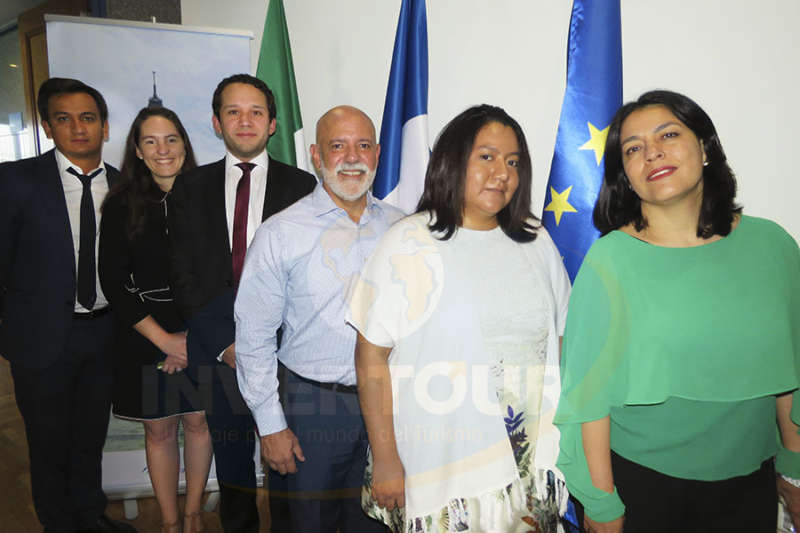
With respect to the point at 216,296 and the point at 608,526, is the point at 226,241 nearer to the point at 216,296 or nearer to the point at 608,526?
the point at 216,296

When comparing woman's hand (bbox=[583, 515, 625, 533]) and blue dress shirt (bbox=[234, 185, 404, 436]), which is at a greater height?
blue dress shirt (bbox=[234, 185, 404, 436])

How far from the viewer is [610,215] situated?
1251mm

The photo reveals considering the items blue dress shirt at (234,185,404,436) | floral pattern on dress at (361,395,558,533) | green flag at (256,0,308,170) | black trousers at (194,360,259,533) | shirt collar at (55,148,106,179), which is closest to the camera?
floral pattern on dress at (361,395,558,533)

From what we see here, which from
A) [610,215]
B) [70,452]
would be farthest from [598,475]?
[70,452]

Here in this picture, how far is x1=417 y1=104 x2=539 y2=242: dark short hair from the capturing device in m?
1.22

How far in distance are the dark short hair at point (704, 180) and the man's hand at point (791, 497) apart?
69cm

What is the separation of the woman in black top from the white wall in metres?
1.10

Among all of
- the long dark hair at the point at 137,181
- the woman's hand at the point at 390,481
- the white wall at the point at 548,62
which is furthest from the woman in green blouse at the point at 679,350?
the long dark hair at the point at 137,181

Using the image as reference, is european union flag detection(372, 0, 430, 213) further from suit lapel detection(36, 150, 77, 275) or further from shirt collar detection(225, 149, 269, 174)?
suit lapel detection(36, 150, 77, 275)

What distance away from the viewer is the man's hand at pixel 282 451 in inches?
57.2

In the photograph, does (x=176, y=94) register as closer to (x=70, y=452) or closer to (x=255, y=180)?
(x=255, y=180)

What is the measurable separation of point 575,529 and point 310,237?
1.55 meters

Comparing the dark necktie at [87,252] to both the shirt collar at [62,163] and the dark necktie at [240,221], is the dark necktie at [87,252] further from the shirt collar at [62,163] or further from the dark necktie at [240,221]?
the dark necktie at [240,221]

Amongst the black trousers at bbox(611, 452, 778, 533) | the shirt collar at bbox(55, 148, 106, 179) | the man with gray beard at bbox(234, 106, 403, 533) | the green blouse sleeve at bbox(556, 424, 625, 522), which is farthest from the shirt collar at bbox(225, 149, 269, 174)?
the black trousers at bbox(611, 452, 778, 533)
